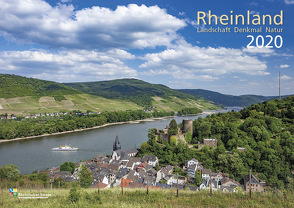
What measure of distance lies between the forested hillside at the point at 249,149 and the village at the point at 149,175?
1.39m

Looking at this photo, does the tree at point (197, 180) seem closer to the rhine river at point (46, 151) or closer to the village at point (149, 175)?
the village at point (149, 175)

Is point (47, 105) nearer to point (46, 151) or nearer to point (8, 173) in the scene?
point (46, 151)

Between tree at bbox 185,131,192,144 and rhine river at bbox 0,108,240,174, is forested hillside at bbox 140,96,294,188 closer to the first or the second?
tree at bbox 185,131,192,144

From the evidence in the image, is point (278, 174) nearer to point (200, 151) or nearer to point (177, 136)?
point (200, 151)

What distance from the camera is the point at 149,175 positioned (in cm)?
2198

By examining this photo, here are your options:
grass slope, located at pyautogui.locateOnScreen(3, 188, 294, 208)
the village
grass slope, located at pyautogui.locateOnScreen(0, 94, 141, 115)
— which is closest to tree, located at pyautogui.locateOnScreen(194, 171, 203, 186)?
the village

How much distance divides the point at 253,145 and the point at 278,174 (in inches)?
192

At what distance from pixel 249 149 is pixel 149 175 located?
12024 millimetres

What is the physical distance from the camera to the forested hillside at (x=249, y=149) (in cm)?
2083

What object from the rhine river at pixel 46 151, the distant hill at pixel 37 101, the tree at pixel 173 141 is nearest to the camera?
the rhine river at pixel 46 151

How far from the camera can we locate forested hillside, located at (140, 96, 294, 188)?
20.8 metres

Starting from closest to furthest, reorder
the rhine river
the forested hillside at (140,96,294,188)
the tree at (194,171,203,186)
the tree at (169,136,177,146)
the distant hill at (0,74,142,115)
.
Result: the tree at (194,171,203,186), the forested hillside at (140,96,294,188), the rhine river, the tree at (169,136,177,146), the distant hill at (0,74,142,115)

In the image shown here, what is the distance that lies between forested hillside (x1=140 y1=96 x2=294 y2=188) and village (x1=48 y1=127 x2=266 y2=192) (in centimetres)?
139

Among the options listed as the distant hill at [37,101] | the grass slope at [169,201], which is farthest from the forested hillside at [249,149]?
the distant hill at [37,101]
